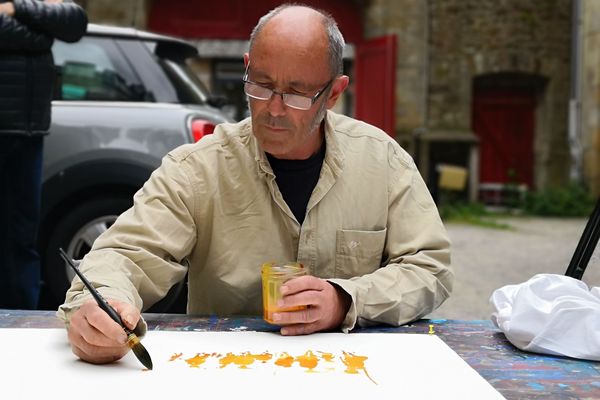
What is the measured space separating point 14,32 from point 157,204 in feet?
4.92

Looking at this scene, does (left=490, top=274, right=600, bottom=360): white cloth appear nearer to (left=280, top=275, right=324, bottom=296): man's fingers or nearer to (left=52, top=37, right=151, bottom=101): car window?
(left=280, top=275, right=324, bottom=296): man's fingers

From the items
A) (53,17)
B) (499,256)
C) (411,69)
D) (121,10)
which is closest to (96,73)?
(53,17)

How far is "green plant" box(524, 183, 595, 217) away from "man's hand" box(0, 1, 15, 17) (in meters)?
10.8

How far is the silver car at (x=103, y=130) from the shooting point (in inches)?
174

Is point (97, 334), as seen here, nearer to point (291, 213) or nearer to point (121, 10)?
point (291, 213)

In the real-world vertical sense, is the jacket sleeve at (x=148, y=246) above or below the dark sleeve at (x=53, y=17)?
below

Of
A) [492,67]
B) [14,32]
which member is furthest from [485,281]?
[492,67]

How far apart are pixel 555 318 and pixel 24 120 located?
224cm

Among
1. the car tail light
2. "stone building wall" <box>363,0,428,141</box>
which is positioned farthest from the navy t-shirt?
"stone building wall" <box>363,0,428,141</box>

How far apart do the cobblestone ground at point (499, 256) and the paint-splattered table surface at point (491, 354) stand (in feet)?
10.7

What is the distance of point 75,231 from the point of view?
448 cm

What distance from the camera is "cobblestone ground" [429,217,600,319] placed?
5.68 metres

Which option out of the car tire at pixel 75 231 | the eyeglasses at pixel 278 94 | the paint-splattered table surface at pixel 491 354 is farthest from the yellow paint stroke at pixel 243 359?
the car tire at pixel 75 231

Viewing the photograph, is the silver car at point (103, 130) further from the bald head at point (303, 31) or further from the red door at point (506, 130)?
the red door at point (506, 130)
